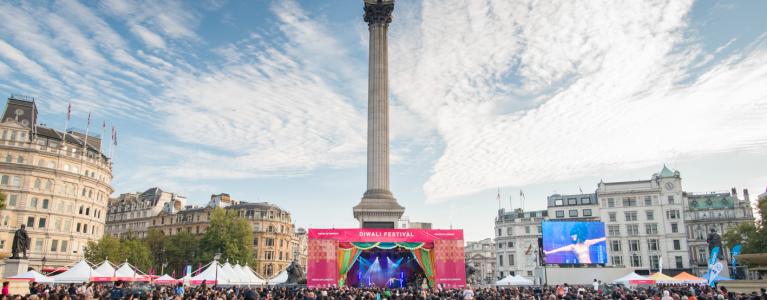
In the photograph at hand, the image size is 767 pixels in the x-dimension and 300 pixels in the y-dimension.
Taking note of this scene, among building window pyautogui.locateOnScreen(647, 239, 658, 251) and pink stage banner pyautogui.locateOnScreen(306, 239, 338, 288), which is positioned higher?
building window pyautogui.locateOnScreen(647, 239, 658, 251)

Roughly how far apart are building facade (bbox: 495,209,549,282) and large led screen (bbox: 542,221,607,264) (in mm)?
35846

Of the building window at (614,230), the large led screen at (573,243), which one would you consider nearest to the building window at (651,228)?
the building window at (614,230)

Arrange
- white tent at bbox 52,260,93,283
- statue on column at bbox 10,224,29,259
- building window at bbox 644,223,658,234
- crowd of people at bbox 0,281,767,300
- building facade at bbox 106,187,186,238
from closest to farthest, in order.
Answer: crowd of people at bbox 0,281,767,300
white tent at bbox 52,260,93,283
statue on column at bbox 10,224,29,259
building window at bbox 644,223,658,234
building facade at bbox 106,187,186,238

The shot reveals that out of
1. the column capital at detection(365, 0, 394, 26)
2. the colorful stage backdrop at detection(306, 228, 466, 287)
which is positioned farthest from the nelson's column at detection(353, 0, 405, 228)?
the colorful stage backdrop at detection(306, 228, 466, 287)

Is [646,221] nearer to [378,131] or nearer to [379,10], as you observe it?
[378,131]

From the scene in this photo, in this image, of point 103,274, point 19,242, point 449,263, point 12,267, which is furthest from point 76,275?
point 449,263

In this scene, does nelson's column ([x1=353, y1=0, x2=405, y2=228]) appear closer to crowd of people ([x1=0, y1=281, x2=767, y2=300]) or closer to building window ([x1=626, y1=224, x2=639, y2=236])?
crowd of people ([x1=0, y1=281, x2=767, y2=300])

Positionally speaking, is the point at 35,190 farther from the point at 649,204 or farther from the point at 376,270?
the point at 649,204

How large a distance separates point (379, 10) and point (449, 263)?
30679mm

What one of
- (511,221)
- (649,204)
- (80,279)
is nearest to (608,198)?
(649,204)

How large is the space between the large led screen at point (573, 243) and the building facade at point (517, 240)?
35846 mm

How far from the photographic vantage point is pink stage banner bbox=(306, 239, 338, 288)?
40.8 m

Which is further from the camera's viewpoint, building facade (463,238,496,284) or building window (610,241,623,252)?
building facade (463,238,496,284)

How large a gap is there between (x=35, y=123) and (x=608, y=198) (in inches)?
3249
